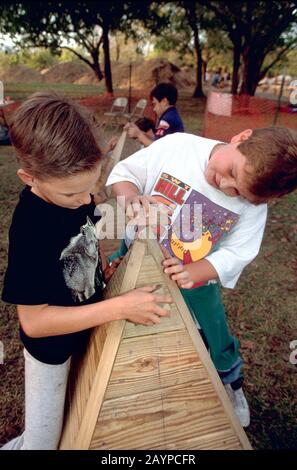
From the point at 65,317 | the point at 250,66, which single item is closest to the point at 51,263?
the point at 65,317

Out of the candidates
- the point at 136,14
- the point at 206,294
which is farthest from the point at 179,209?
the point at 136,14

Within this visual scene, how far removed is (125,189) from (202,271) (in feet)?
1.64

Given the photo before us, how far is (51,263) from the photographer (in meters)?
1.10

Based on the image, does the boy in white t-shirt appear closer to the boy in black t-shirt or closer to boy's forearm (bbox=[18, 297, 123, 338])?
the boy in black t-shirt

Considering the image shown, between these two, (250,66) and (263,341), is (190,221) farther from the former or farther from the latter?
(250,66)

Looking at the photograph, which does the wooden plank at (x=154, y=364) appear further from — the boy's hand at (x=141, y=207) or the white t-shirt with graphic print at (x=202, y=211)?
the white t-shirt with graphic print at (x=202, y=211)

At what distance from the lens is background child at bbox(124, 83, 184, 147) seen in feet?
16.1

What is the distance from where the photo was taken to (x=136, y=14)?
68.3 ft

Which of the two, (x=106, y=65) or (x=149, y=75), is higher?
(x=106, y=65)

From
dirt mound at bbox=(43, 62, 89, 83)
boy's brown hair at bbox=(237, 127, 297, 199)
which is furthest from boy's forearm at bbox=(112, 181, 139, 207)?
dirt mound at bbox=(43, 62, 89, 83)

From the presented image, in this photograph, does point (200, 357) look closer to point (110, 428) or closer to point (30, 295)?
point (110, 428)

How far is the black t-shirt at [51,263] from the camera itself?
104 centimetres
